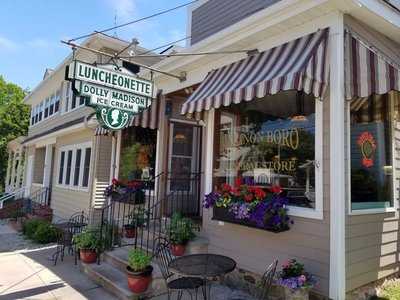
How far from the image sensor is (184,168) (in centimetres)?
832

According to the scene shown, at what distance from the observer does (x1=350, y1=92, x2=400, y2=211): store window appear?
4.59m

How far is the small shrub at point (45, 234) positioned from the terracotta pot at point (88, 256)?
3.50 metres

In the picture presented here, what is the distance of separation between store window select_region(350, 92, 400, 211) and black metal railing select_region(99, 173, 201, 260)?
12.0 ft

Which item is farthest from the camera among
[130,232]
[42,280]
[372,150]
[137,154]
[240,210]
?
[137,154]

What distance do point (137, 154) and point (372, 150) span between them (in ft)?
18.6

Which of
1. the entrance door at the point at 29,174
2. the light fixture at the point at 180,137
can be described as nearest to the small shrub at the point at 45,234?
the light fixture at the point at 180,137

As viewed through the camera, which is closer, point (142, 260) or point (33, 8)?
point (142, 260)

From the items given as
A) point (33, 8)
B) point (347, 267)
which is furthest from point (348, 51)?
point (33, 8)

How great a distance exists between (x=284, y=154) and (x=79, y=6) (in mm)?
6705

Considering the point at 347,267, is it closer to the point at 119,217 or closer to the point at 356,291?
the point at 356,291

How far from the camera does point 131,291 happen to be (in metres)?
4.96

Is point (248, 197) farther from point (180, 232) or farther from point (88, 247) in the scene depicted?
point (88, 247)

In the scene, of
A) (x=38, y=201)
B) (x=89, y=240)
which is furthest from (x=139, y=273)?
(x=38, y=201)

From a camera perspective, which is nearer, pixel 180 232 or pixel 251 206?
pixel 251 206
